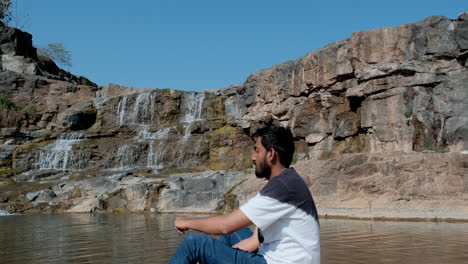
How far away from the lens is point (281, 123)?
2439 cm

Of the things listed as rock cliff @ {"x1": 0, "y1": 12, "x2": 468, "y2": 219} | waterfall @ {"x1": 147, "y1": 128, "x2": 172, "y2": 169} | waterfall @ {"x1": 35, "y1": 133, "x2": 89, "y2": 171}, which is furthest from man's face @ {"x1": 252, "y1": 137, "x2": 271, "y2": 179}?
waterfall @ {"x1": 35, "y1": 133, "x2": 89, "y2": 171}

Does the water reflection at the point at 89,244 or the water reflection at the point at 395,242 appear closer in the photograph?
the water reflection at the point at 395,242

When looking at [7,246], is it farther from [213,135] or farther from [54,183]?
[213,135]

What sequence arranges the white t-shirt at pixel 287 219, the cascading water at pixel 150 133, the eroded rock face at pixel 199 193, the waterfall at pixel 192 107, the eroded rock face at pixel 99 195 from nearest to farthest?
the white t-shirt at pixel 287 219 < the eroded rock face at pixel 199 193 < the eroded rock face at pixel 99 195 < the cascading water at pixel 150 133 < the waterfall at pixel 192 107

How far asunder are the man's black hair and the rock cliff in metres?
8.57

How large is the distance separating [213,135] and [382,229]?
1847cm

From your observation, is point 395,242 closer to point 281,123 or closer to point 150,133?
point 281,123

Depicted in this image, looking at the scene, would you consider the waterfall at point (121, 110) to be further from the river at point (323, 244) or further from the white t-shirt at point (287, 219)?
the white t-shirt at point (287, 219)

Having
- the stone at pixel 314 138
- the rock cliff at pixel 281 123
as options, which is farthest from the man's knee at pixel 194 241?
the stone at pixel 314 138

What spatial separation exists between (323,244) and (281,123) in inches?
689

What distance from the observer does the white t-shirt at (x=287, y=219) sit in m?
2.64

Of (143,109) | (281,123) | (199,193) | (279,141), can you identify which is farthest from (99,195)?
(279,141)

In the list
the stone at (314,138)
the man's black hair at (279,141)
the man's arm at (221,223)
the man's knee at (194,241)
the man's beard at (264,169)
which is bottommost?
the man's knee at (194,241)

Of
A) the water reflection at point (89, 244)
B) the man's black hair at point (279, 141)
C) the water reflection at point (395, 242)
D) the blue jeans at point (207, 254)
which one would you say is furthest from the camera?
the water reflection at point (89, 244)
